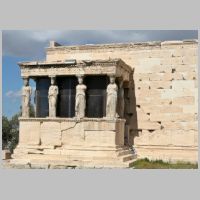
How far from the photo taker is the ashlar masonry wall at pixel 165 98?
59.5 feet

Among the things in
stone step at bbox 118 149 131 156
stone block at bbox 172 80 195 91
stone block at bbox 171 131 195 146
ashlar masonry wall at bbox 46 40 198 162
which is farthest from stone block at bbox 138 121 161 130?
stone block at bbox 172 80 195 91

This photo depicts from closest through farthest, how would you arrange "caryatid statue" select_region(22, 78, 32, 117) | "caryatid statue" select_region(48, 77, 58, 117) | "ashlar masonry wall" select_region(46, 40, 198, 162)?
"caryatid statue" select_region(48, 77, 58, 117)
"caryatid statue" select_region(22, 78, 32, 117)
"ashlar masonry wall" select_region(46, 40, 198, 162)

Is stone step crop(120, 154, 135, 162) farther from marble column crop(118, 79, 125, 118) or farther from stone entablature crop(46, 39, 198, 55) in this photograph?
stone entablature crop(46, 39, 198, 55)

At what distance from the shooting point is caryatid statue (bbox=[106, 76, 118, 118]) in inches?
669

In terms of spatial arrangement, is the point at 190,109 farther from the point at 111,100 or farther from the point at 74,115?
the point at 74,115

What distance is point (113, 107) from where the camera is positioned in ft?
55.7

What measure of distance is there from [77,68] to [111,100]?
1.75m

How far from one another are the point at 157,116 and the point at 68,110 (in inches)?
139

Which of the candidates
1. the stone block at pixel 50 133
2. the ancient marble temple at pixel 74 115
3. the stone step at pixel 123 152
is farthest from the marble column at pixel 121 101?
the stone block at pixel 50 133

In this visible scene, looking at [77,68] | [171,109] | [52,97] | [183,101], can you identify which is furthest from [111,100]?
[183,101]

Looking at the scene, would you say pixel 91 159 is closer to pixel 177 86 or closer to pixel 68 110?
pixel 68 110

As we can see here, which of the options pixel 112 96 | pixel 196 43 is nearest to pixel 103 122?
pixel 112 96

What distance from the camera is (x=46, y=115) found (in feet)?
59.5

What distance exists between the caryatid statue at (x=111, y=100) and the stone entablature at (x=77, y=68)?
39 cm
